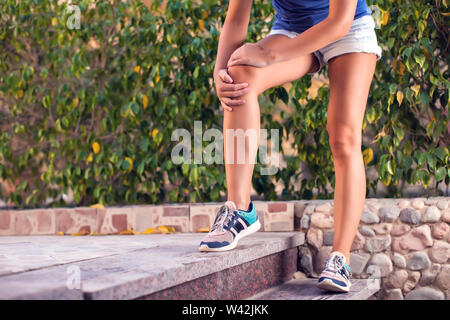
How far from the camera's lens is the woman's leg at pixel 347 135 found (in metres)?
1.63

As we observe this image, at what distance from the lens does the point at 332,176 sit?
2369 millimetres

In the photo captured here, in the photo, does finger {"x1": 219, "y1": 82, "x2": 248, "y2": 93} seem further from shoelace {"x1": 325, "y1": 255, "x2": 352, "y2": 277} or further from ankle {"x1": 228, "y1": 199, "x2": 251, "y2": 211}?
shoelace {"x1": 325, "y1": 255, "x2": 352, "y2": 277}

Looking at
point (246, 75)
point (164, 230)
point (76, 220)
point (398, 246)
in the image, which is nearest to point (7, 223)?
point (76, 220)

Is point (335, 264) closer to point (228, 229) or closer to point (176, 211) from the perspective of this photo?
point (228, 229)

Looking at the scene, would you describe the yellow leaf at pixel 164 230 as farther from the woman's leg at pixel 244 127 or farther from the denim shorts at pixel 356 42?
the denim shorts at pixel 356 42

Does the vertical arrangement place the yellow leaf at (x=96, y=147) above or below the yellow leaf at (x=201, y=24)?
below

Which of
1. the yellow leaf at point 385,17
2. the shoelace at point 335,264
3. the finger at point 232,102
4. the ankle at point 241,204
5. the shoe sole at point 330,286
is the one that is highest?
the yellow leaf at point 385,17

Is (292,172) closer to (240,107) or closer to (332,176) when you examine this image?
(332,176)

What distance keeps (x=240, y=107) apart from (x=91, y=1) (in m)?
1.65

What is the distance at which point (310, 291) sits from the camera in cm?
173

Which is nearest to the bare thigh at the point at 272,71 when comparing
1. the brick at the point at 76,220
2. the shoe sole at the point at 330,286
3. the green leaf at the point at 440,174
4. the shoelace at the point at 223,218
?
the shoelace at the point at 223,218

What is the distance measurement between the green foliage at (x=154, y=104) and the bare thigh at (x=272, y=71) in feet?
2.07

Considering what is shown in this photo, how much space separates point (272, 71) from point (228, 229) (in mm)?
476
